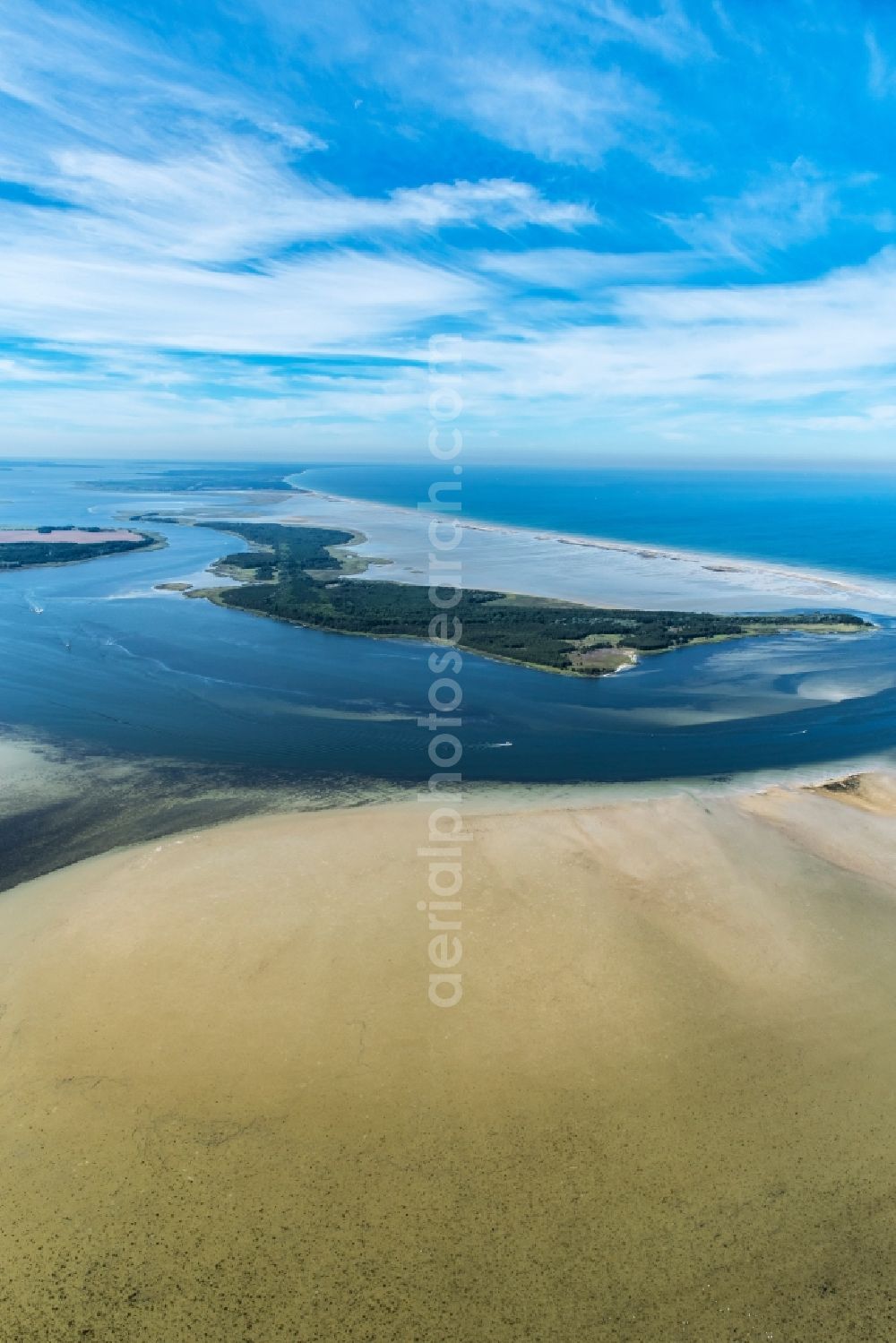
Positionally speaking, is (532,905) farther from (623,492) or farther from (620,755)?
(623,492)

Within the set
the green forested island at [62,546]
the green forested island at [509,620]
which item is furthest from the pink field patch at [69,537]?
the green forested island at [509,620]

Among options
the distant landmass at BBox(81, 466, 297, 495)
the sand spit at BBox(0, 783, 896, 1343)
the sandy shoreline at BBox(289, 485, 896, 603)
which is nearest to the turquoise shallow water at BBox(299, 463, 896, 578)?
the sandy shoreline at BBox(289, 485, 896, 603)

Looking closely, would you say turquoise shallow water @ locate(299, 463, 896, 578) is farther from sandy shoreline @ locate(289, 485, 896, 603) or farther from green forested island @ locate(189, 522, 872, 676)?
green forested island @ locate(189, 522, 872, 676)

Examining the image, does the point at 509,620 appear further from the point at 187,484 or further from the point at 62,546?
the point at 187,484

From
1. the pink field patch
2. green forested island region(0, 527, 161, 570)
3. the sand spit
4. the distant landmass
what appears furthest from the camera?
the distant landmass

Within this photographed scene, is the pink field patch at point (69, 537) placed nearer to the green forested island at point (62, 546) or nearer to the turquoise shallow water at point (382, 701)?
the green forested island at point (62, 546)

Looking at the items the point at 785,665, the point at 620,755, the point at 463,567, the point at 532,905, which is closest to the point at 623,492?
the point at 463,567

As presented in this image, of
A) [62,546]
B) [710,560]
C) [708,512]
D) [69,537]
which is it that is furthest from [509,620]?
[708,512]
